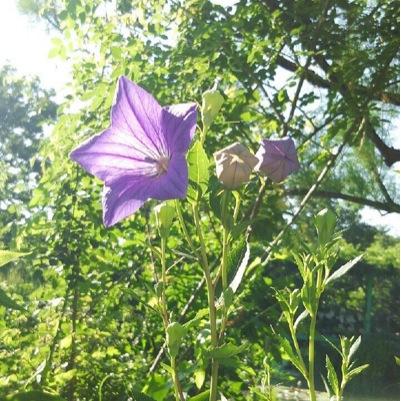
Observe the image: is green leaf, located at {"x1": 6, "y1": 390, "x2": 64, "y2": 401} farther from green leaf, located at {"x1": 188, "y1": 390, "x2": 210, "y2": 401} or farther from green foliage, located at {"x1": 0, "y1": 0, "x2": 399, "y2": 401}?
green foliage, located at {"x1": 0, "y1": 0, "x2": 399, "y2": 401}

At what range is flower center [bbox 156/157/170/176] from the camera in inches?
26.4

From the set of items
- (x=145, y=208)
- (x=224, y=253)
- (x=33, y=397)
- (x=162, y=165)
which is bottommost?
(x=33, y=397)

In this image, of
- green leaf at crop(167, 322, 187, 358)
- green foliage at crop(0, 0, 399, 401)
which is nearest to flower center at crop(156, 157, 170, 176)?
green leaf at crop(167, 322, 187, 358)

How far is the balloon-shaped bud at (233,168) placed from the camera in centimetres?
61

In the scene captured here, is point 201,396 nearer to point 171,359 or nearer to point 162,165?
point 171,359

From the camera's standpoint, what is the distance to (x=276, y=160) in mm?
693

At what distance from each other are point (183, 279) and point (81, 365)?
16.7 inches

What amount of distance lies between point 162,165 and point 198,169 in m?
0.09

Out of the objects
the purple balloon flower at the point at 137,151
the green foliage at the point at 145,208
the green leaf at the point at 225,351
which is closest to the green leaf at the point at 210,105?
the purple balloon flower at the point at 137,151

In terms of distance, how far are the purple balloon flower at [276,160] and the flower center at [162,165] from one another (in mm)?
96

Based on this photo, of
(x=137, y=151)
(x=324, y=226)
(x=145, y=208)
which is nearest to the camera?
(x=324, y=226)

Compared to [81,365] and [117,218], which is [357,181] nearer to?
[81,365]

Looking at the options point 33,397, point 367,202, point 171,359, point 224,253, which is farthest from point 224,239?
point 367,202

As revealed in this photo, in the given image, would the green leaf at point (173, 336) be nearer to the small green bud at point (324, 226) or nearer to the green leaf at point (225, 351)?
the green leaf at point (225, 351)
